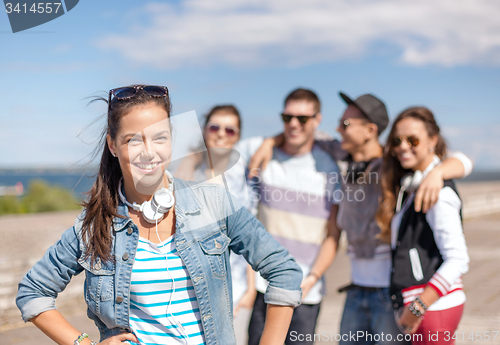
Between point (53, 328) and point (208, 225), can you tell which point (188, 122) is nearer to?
point (208, 225)

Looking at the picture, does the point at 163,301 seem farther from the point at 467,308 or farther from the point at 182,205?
the point at 467,308

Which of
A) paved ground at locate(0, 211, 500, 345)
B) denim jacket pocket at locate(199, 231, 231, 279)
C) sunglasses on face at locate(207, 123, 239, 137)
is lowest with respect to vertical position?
paved ground at locate(0, 211, 500, 345)

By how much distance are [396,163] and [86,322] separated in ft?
13.2

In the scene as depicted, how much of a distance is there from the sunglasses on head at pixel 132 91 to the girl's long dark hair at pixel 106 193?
1cm

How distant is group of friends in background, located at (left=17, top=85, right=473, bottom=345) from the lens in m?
1.73

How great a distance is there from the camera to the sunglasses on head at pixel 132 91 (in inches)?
69.9

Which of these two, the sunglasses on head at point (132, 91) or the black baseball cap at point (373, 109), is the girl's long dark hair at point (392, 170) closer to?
the black baseball cap at point (373, 109)

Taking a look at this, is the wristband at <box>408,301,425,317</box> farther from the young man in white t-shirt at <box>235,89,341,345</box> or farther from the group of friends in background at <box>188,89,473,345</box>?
the young man in white t-shirt at <box>235,89,341,345</box>

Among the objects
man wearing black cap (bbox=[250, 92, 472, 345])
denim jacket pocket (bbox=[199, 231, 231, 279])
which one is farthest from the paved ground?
denim jacket pocket (bbox=[199, 231, 231, 279])

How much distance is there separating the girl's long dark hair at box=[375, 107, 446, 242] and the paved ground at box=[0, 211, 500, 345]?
8.14 ft

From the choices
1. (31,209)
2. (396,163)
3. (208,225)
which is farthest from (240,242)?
(31,209)

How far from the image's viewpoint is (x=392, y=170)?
9.92 feet

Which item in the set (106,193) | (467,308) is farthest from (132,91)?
(467,308)

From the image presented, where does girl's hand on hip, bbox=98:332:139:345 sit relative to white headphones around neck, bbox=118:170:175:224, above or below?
below
